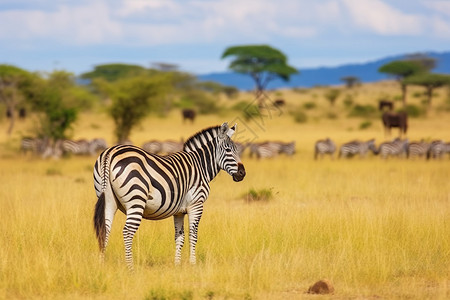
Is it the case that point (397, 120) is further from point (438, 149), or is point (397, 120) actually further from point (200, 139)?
point (200, 139)

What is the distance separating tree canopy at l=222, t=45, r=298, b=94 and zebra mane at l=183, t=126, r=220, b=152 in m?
49.1

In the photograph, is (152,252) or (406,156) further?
(406,156)

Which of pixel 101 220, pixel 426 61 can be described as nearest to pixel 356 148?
pixel 101 220

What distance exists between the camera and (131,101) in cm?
2744

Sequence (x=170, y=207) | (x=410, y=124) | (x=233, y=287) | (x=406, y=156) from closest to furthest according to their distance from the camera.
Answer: (x=233, y=287)
(x=170, y=207)
(x=406, y=156)
(x=410, y=124)

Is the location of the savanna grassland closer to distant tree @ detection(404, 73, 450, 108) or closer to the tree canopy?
distant tree @ detection(404, 73, 450, 108)

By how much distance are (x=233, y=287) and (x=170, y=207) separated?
4.09 feet

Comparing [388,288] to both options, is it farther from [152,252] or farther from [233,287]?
[152,252]

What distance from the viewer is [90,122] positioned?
45312 mm

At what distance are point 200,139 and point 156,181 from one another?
3.55ft

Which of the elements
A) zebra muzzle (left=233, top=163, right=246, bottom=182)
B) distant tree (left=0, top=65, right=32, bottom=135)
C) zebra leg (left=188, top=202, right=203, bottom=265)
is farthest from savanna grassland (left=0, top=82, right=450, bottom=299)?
distant tree (left=0, top=65, right=32, bottom=135)

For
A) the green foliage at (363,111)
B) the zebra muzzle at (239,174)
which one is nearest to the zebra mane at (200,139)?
the zebra muzzle at (239,174)

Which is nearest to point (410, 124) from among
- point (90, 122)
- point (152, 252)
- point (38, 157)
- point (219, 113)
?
point (219, 113)

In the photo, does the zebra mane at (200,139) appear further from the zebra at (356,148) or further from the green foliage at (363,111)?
the green foliage at (363,111)
